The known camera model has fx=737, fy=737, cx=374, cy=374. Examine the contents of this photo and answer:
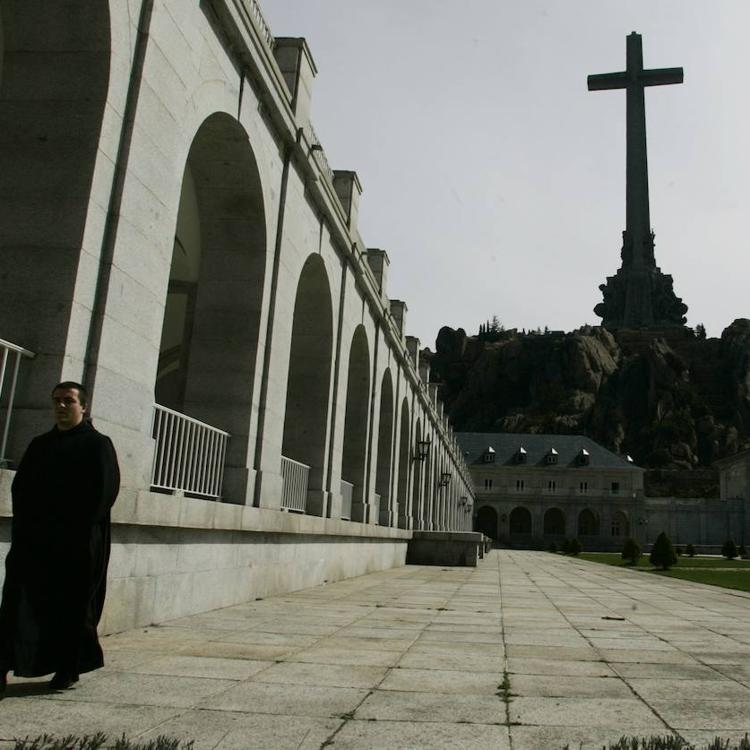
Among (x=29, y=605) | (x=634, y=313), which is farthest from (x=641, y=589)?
(x=634, y=313)

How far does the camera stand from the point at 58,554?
4734 millimetres

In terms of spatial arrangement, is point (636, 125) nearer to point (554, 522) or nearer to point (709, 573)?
point (554, 522)

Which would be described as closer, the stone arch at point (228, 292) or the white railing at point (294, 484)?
the stone arch at point (228, 292)

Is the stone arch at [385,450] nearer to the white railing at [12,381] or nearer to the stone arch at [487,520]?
the white railing at [12,381]

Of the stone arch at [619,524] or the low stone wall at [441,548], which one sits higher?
the stone arch at [619,524]

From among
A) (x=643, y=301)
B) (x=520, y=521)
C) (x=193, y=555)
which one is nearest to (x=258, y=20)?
(x=193, y=555)

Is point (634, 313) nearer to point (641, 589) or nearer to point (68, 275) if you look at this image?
point (641, 589)

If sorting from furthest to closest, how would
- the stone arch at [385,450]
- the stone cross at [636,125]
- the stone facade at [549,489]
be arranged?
the stone cross at [636,125] < the stone facade at [549,489] < the stone arch at [385,450]

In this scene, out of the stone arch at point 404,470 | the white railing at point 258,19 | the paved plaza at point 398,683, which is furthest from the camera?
the stone arch at point 404,470

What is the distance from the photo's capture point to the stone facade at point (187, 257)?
6867mm

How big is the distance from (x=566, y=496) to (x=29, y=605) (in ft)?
305

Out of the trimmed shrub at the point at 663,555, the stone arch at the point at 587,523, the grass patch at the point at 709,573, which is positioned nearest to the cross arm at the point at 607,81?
the stone arch at the point at 587,523

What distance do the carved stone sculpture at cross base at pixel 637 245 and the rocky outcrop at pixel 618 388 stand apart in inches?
224

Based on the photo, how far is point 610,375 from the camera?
126250 millimetres
